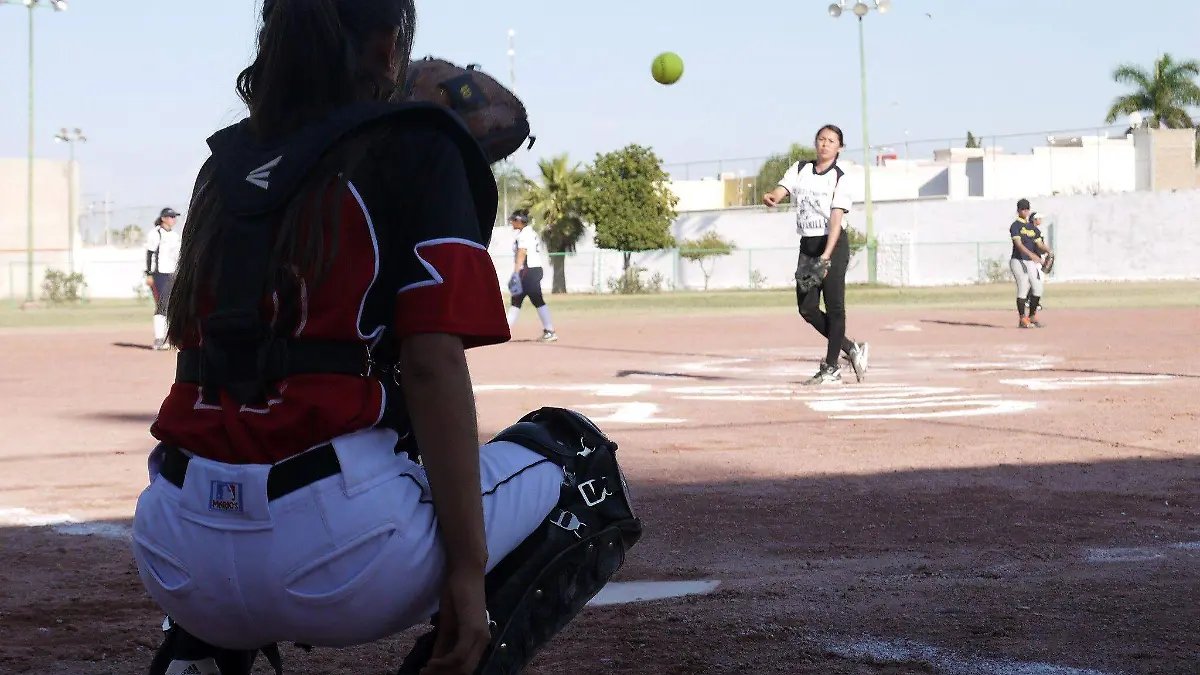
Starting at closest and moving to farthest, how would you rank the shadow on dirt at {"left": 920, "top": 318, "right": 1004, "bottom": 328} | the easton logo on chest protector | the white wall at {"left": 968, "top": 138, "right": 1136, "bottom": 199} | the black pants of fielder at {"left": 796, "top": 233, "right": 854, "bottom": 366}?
1. the easton logo on chest protector
2. the black pants of fielder at {"left": 796, "top": 233, "right": 854, "bottom": 366}
3. the shadow on dirt at {"left": 920, "top": 318, "right": 1004, "bottom": 328}
4. the white wall at {"left": 968, "top": 138, "right": 1136, "bottom": 199}

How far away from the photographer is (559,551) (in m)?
2.56

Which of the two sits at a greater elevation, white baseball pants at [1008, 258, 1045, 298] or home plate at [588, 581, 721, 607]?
white baseball pants at [1008, 258, 1045, 298]

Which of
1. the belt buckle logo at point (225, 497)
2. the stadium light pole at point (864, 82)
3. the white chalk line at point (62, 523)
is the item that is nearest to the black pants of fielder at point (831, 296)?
the white chalk line at point (62, 523)

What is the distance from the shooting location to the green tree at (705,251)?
62.2 meters

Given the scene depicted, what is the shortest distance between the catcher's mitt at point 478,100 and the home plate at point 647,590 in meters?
2.14

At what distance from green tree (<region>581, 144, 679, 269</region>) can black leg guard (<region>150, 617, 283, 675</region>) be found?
59.1 metres

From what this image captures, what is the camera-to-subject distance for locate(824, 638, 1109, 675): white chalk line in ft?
11.8

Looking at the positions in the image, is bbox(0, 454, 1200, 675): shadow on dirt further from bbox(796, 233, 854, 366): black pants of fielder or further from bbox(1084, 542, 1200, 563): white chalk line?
bbox(796, 233, 854, 366): black pants of fielder

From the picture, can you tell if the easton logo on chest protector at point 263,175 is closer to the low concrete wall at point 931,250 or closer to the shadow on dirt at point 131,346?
the shadow on dirt at point 131,346

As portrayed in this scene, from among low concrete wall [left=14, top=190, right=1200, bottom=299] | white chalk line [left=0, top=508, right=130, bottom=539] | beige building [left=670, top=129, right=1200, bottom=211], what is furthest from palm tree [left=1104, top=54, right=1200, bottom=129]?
white chalk line [left=0, top=508, right=130, bottom=539]

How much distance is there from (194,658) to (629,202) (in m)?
60.8

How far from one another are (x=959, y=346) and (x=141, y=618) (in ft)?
45.5

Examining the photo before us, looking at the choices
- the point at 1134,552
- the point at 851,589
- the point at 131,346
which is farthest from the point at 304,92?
the point at 131,346

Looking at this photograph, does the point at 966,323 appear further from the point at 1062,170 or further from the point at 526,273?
the point at 1062,170
